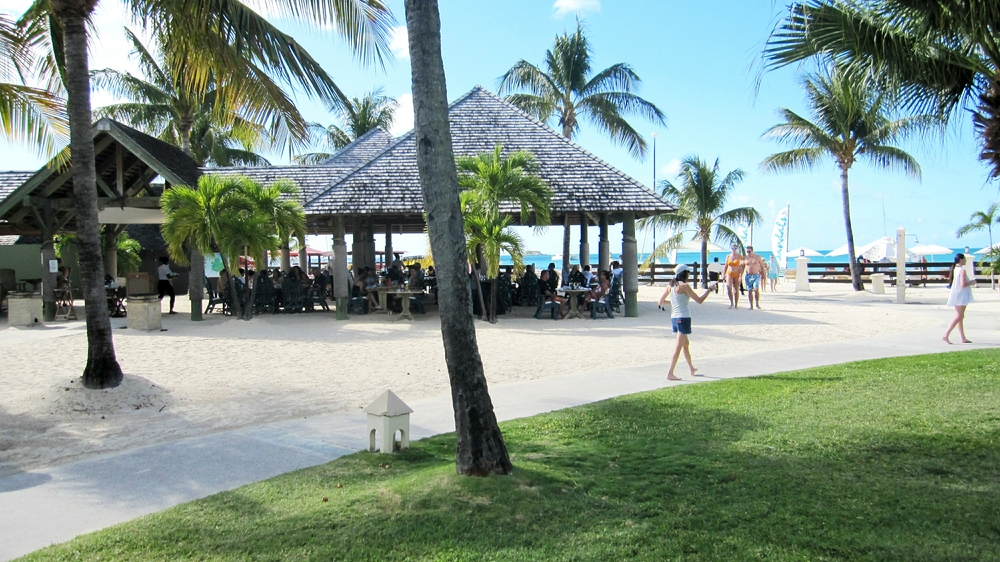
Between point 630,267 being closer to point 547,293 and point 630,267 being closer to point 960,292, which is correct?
point 547,293

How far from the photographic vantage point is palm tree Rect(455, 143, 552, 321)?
15.1m

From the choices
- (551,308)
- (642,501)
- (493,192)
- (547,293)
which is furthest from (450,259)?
(551,308)

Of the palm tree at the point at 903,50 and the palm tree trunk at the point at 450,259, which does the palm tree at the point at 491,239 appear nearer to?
the palm tree at the point at 903,50

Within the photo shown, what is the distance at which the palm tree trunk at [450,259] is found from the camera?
14.7 ft

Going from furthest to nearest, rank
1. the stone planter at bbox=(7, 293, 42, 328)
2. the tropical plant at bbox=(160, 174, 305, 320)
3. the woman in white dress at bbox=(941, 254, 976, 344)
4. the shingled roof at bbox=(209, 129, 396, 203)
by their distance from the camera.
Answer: the shingled roof at bbox=(209, 129, 396, 203)
the stone planter at bbox=(7, 293, 42, 328)
the tropical plant at bbox=(160, 174, 305, 320)
the woman in white dress at bbox=(941, 254, 976, 344)

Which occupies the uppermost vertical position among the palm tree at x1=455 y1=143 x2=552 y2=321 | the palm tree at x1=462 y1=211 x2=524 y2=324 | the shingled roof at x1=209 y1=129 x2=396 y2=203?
the shingled roof at x1=209 y1=129 x2=396 y2=203

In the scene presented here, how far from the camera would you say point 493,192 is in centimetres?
1530

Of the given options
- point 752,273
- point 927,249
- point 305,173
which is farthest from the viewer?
point 927,249

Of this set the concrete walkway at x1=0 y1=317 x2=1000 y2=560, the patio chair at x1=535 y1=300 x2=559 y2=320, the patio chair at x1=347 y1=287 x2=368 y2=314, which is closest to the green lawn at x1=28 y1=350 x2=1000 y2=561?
the concrete walkway at x1=0 y1=317 x2=1000 y2=560

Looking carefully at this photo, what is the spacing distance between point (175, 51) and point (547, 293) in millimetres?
10139

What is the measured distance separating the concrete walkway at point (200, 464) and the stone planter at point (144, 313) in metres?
9.10

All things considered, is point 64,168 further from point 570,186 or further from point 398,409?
point 398,409

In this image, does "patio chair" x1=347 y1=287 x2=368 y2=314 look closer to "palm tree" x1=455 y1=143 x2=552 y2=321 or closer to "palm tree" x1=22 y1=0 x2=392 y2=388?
"palm tree" x1=455 y1=143 x2=552 y2=321

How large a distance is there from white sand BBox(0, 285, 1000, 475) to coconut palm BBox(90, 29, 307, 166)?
10.8ft
